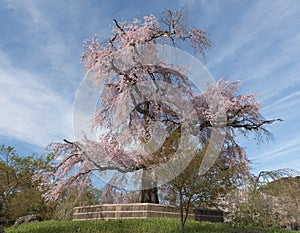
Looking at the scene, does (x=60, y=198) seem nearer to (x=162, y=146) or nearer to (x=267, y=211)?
(x=162, y=146)

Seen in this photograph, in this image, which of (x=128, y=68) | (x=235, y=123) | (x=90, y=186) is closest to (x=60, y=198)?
(x=90, y=186)

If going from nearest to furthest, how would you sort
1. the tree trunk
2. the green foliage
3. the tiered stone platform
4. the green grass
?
the green grass → the tiered stone platform → the tree trunk → the green foliage

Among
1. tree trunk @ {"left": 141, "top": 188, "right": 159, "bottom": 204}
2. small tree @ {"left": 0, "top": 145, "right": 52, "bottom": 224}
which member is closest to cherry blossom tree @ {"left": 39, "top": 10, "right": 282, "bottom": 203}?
tree trunk @ {"left": 141, "top": 188, "right": 159, "bottom": 204}

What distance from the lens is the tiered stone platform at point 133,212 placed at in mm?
12398

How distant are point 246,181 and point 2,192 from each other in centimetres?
1643

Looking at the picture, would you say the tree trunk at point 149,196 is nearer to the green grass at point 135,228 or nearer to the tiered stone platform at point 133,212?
the tiered stone platform at point 133,212

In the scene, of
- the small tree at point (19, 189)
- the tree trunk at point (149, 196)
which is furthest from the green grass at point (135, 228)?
the small tree at point (19, 189)

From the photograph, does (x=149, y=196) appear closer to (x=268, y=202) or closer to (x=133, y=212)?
(x=133, y=212)

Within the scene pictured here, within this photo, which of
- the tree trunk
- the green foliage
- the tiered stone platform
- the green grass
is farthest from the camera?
the green foliage

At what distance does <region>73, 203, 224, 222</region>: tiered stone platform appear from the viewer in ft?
40.7

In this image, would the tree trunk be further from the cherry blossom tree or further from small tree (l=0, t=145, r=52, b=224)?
small tree (l=0, t=145, r=52, b=224)

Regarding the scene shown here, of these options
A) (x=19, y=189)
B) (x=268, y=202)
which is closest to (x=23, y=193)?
(x=19, y=189)

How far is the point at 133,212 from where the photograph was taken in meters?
12.5

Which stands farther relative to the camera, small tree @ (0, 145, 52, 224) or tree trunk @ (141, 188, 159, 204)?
small tree @ (0, 145, 52, 224)
